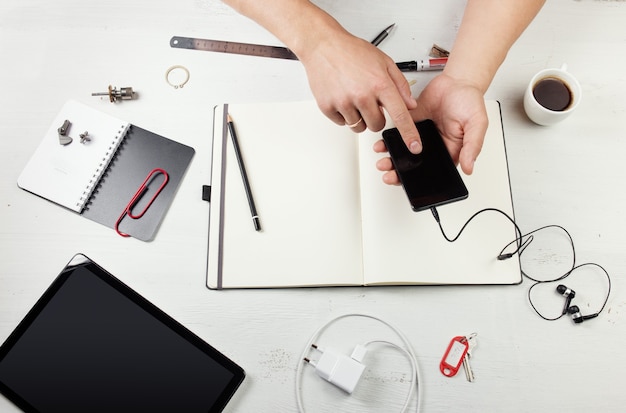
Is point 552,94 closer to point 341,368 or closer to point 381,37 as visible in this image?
point 381,37

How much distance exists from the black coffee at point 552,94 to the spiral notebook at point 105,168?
2.28 ft

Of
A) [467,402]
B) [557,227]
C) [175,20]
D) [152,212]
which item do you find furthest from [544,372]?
[175,20]

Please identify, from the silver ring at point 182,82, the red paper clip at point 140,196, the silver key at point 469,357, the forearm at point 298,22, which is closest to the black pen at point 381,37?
the forearm at point 298,22

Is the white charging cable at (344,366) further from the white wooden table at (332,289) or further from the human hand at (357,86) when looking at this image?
the human hand at (357,86)

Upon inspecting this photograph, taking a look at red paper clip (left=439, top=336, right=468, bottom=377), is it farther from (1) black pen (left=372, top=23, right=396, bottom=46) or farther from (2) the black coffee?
(1) black pen (left=372, top=23, right=396, bottom=46)

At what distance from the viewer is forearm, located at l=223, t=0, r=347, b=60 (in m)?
0.84

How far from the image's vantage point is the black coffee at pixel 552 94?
2.89 feet

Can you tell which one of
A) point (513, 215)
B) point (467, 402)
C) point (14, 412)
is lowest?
point (14, 412)

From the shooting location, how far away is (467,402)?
30.4 inches

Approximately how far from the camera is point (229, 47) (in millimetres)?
1001

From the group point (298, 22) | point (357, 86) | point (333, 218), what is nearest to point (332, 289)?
point (333, 218)

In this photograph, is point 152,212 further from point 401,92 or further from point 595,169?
point 595,169

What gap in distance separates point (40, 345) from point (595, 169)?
1048 mm

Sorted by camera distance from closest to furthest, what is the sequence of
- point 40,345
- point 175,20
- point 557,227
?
point 40,345 → point 557,227 → point 175,20
